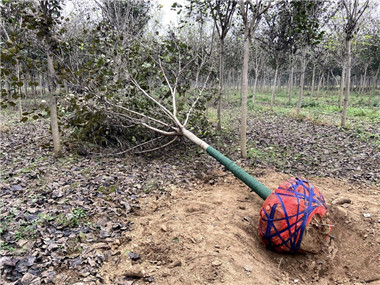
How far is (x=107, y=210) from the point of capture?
3682 millimetres

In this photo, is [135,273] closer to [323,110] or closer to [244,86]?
[244,86]

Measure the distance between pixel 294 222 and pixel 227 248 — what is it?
850 mm

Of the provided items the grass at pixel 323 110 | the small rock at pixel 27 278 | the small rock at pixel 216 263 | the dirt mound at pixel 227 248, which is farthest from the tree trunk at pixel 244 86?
the small rock at pixel 27 278

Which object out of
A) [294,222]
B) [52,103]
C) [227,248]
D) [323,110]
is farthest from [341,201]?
[323,110]

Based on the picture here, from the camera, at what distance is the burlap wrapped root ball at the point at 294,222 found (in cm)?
291

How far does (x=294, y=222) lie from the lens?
2904mm

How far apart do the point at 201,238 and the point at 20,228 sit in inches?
86.7

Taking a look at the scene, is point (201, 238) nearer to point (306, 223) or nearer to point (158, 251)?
point (158, 251)

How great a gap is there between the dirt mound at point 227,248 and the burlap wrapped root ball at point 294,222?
0.22 metres

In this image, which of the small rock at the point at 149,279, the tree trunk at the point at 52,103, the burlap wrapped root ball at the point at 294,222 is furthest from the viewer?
the tree trunk at the point at 52,103

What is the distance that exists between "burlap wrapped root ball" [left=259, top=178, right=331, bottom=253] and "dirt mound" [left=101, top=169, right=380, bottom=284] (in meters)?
0.22

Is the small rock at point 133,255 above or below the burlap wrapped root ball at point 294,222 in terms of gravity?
below

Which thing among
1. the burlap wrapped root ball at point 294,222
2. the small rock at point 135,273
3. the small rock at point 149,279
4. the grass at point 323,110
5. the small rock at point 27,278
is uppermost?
the grass at point 323,110

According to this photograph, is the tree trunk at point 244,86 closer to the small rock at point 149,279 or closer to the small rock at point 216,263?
the small rock at point 216,263
